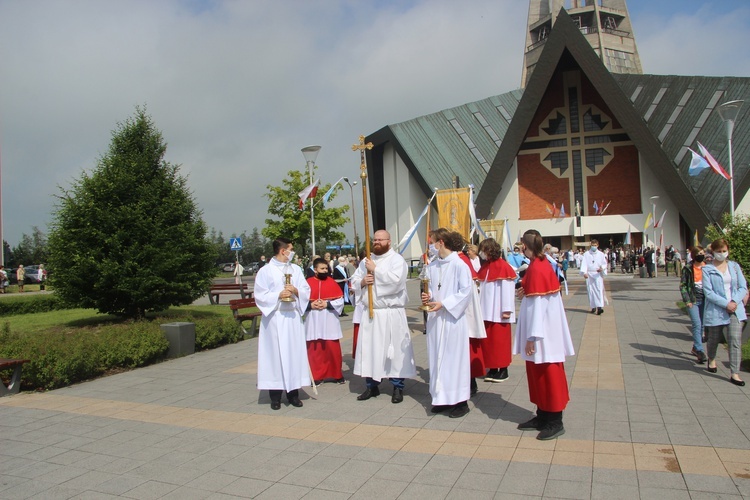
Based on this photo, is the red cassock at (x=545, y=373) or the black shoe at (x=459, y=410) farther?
the black shoe at (x=459, y=410)

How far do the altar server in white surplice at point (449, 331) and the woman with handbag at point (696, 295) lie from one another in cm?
417

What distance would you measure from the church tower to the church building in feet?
156

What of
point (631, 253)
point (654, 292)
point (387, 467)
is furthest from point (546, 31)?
point (387, 467)

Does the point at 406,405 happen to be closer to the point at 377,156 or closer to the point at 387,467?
the point at 387,467

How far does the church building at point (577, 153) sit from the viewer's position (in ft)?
125

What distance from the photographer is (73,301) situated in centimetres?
1295

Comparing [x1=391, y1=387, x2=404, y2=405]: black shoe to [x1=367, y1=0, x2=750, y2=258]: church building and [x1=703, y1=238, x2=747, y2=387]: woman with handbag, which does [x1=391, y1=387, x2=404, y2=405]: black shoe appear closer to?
[x1=703, y1=238, x2=747, y2=387]: woman with handbag

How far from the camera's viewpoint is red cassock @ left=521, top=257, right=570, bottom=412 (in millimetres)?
5113

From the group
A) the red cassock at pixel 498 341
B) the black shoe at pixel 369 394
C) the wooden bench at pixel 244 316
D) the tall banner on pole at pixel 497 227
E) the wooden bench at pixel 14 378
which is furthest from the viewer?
the tall banner on pole at pixel 497 227

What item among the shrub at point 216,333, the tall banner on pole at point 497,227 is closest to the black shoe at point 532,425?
the shrub at point 216,333

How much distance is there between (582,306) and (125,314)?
12.6 m

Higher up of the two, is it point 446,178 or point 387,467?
point 446,178

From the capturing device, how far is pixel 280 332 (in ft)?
22.2

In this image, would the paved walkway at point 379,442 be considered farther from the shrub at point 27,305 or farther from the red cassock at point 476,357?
the shrub at point 27,305
